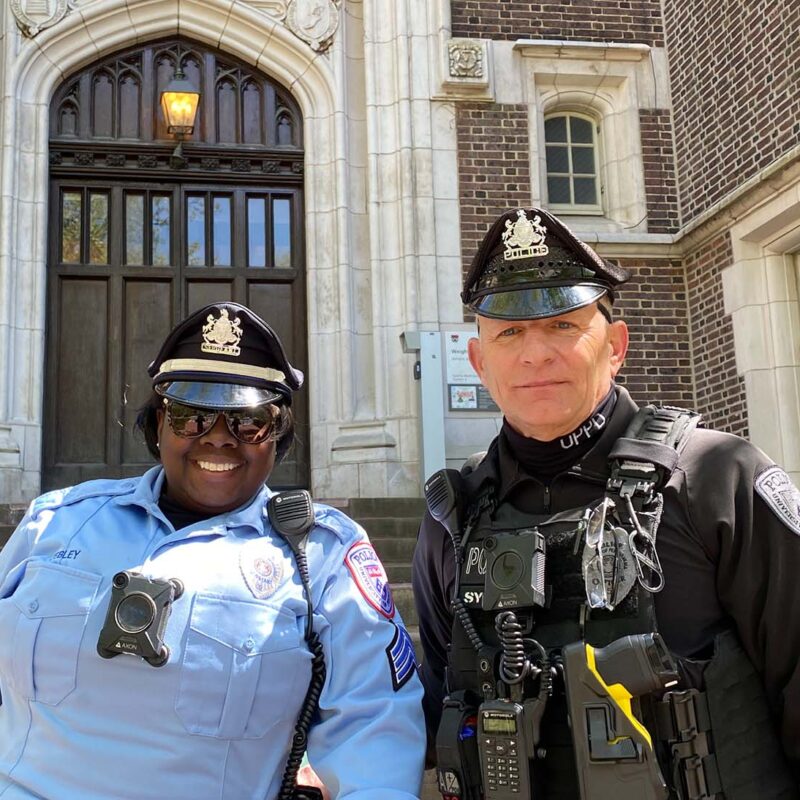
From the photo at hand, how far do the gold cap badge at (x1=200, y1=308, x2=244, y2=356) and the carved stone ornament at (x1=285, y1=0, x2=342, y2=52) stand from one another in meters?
7.85

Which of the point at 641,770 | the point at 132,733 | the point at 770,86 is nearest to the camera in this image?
the point at 641,770

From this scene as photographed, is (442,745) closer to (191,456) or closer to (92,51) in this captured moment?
(191,456)

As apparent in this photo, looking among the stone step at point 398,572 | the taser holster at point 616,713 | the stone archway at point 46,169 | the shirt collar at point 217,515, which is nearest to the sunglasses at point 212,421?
the shirt collar at point 217,515

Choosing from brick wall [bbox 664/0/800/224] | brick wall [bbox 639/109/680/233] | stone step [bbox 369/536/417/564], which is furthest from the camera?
brick wall [bbox 639/109/680/233]

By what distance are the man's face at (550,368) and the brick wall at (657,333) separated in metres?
7.41

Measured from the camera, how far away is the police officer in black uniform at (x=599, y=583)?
1.77 m

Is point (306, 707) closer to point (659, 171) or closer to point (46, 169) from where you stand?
point (46, 169)

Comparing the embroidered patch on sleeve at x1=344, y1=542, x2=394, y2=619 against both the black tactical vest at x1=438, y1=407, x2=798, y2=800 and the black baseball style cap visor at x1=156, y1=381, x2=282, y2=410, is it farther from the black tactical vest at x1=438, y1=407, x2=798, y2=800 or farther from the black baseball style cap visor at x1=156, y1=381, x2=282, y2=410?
the black baseball style cap visor at x1=156, y1=381, x2=282, y2=410

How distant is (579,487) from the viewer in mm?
2043

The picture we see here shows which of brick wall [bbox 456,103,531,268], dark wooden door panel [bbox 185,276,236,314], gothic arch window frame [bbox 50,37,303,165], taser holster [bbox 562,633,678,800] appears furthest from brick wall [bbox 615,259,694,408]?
taser holster [bbox 562,633,678,800]

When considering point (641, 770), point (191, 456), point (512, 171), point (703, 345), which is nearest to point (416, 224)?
point (512, 171)

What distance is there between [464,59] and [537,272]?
7791mm

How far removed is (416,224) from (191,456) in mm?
7128

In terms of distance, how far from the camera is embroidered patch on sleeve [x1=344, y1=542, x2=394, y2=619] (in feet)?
7.03
